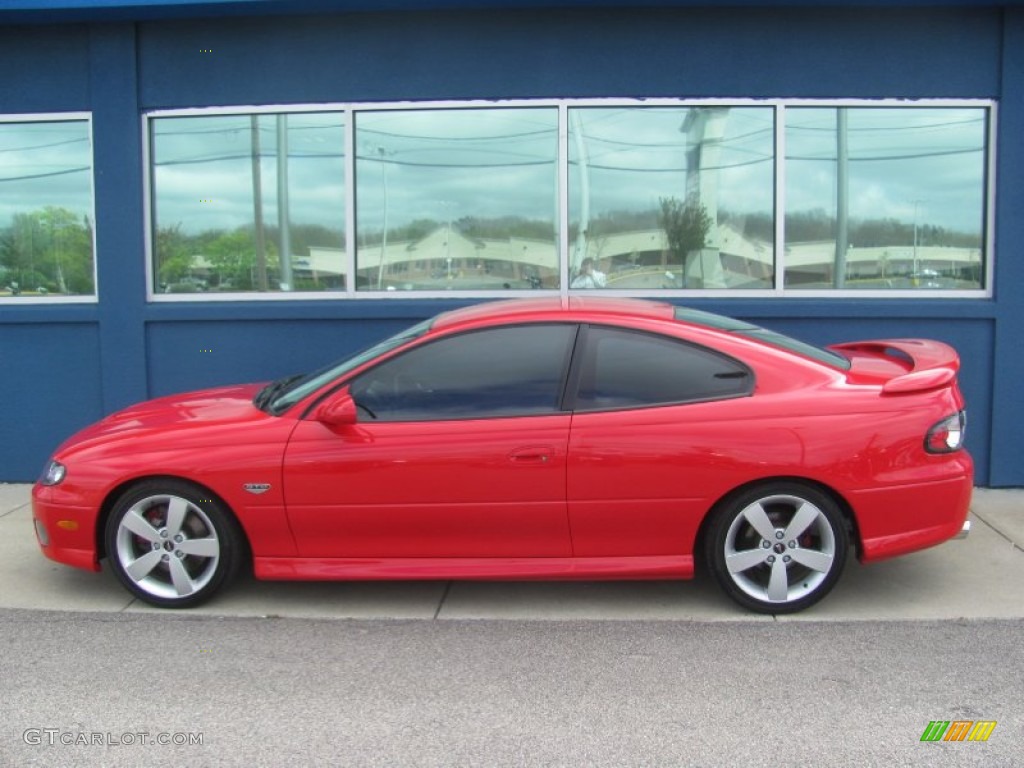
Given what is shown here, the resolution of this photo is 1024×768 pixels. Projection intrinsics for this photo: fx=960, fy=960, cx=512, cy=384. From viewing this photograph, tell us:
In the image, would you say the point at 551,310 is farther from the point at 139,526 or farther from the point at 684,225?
the point at 684,225

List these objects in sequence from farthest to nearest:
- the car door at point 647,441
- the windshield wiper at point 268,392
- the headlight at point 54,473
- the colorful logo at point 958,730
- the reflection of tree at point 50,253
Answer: the reflection of tree at point 50,253 → the windshield wiper at point 268,392 → the headlight at point 54,473 → the car door at point 647,441 → the colorful logo at point 958,730

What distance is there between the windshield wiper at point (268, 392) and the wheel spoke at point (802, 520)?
2.71m

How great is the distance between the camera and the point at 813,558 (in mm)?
4637

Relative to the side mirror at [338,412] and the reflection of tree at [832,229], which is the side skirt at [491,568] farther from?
the reflection of tree at [832,229]

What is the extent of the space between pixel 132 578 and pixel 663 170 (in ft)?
16.5

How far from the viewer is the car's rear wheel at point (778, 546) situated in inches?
181

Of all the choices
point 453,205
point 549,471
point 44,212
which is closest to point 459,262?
point 453,205

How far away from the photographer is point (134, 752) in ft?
11.4

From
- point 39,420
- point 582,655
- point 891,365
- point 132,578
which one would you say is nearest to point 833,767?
point 582,655

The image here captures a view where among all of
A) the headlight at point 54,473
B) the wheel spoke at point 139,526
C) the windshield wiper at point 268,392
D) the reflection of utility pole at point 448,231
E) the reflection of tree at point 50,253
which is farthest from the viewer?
the reflection of tree at point 50,253

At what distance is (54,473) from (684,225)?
16.4 feet

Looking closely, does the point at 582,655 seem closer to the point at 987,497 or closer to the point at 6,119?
the point at 987,497

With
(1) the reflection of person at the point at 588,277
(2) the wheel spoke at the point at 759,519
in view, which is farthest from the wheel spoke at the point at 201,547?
(1) the reflection of person at the point at 588,277

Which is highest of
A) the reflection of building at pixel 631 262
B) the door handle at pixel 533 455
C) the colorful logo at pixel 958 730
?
the reflection of building at pixel 631 262
